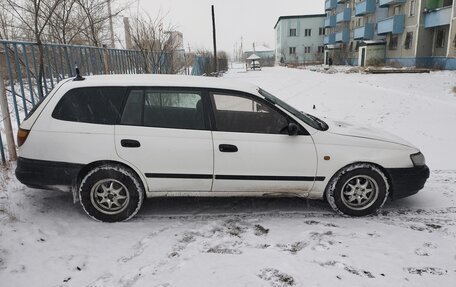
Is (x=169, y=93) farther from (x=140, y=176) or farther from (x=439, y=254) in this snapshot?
(x=439, y=254)

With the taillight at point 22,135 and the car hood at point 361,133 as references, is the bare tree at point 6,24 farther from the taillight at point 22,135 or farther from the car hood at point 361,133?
the car hood at point 361,133

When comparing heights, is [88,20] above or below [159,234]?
above

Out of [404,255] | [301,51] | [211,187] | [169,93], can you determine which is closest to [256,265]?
[211,187]

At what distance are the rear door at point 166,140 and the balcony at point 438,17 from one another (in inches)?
1121

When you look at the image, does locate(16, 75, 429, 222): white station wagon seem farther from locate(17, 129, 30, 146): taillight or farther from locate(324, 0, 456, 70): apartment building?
locate(324, 0, 456, 70): apartment building

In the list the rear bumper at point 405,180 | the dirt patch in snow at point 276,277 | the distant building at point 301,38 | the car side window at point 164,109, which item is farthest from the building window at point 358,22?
the dirt patch in snow at point 276,277

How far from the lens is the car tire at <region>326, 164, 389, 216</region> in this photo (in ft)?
12.6

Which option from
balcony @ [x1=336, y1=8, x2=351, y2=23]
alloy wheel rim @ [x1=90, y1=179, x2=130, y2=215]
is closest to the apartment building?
balcony @ [x1=336, y1=8, x2=351, y2=23]

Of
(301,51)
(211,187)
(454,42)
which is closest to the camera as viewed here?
(211,187)

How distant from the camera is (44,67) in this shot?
5785 millimetres

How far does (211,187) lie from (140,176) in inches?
31.4

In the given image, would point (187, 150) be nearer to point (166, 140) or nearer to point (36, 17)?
point (166, 140)

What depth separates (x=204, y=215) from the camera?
3975mm

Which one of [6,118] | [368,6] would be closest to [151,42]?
[6,118]
